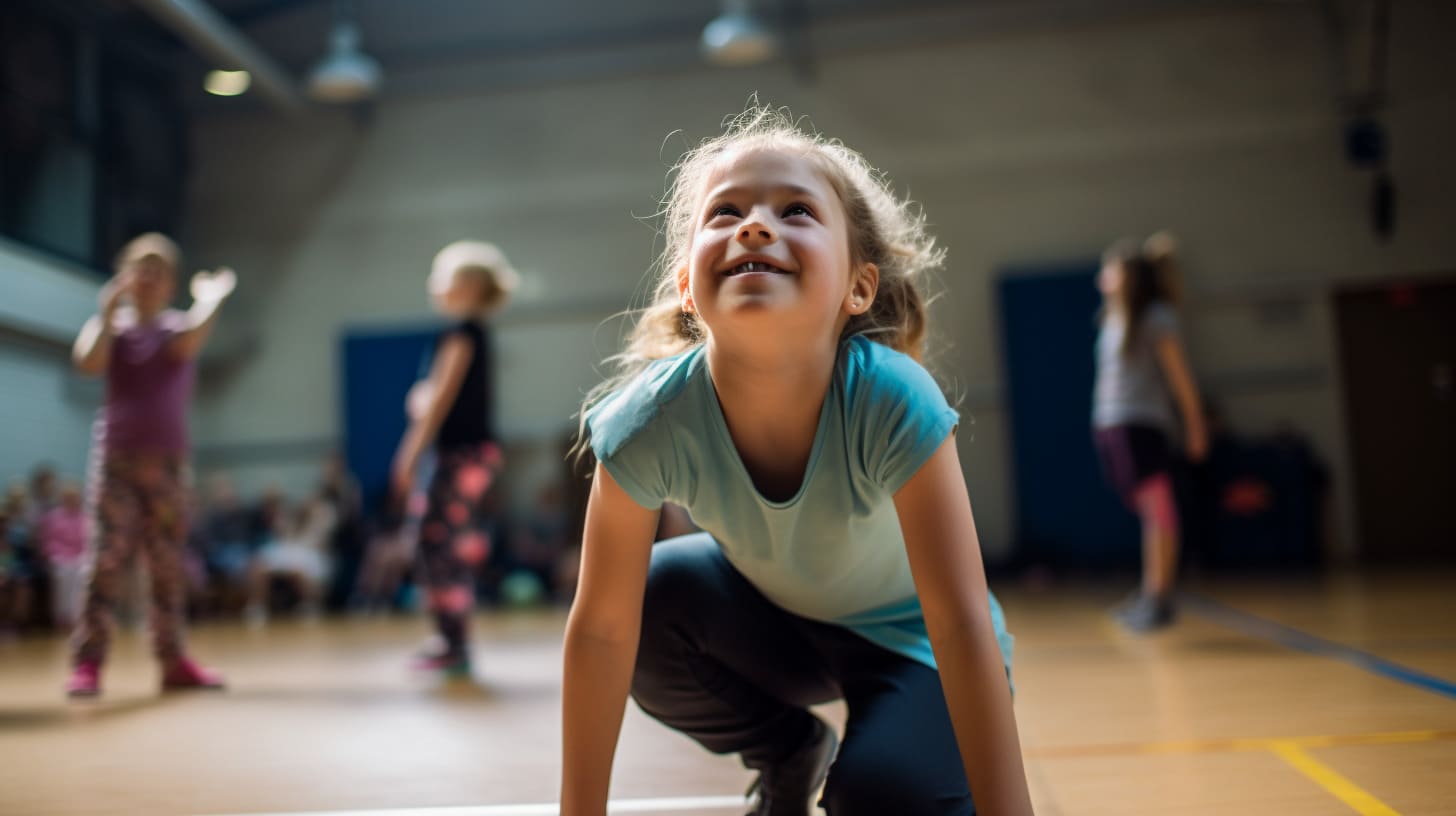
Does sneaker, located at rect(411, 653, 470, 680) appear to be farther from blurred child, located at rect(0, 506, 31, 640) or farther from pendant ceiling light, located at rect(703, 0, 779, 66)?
pendant ceiling light, located at rect(703, 0, 779, 66)

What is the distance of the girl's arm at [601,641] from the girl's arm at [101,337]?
2341 mm

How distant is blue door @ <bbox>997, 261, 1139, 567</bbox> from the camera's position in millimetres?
7320

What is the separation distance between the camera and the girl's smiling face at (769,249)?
0.97m

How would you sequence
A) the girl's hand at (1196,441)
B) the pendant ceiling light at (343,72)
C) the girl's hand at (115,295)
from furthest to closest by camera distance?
the pendant ceiling light at (343,72)
the girl's hand at (1196,441)
the girl's hand at (115,295)

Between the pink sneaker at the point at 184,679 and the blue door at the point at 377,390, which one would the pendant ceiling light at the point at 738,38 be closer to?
the blue door at the point at 377,390

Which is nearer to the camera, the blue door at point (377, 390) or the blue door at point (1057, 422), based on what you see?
the blue door at point (1057, 422)

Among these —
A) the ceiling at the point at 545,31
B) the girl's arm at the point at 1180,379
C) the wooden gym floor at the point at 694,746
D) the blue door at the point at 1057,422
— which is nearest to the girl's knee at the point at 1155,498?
the girl's arm at the point at 1180,379

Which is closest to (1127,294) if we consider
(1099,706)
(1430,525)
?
(1099,706)

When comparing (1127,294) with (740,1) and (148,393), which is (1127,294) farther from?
(740,1)

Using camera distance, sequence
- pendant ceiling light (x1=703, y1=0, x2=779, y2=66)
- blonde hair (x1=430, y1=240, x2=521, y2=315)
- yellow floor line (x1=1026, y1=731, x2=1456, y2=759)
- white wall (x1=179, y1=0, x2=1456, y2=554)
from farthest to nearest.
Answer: white wall (x1=179, y1=0, x2=1456, y2=554)
pendant ceiling light (x1=703, y1=0, x2=779, y2=66)
blonde hair (x1=430, y1=240, x2=521, y2=315)
yellow floor line (x1=1026, y1=731, x2=1456, y2=759)

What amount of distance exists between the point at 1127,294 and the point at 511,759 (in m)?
2.64

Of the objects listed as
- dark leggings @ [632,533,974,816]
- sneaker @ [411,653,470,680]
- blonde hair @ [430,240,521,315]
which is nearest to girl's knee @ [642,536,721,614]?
dark leggings @ [632,533,974,816]

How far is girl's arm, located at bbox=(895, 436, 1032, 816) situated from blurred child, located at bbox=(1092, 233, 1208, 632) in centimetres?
267

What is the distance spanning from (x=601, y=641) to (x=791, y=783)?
0.41 m
